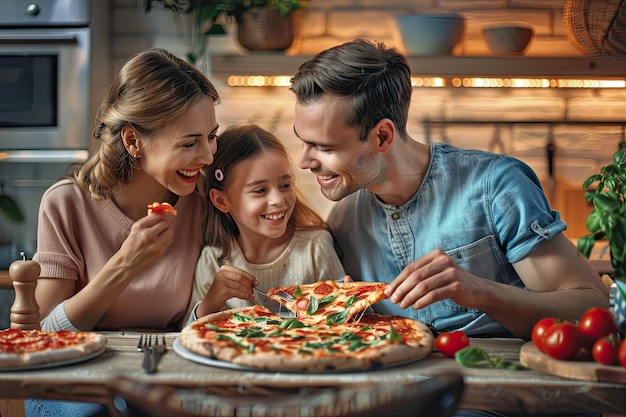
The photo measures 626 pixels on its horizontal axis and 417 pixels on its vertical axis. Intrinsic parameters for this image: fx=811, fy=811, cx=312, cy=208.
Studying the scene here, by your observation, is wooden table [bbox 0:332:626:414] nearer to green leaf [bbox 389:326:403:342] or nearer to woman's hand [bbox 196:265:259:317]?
green leaf [bbox 389:326:403:342]

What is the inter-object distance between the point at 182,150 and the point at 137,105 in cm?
19

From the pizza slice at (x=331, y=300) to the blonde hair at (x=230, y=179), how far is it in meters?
0.44

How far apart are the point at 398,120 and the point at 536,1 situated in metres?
2.07

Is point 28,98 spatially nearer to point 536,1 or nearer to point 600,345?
point 536,1

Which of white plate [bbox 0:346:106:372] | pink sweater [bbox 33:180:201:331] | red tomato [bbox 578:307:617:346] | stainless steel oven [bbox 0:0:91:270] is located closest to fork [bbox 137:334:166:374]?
white plate [bbox 0:346:106:372]

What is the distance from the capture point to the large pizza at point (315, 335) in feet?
4.89

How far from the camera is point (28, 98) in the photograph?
3574mm

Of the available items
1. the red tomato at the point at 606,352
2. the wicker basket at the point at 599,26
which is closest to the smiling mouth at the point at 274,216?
the red tomato at the point at 606,352

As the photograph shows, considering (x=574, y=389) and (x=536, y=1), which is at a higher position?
(x=536, y=1)

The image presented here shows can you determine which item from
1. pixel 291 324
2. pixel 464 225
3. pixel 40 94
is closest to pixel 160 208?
pixel 291 324

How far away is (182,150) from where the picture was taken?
7.63 ft

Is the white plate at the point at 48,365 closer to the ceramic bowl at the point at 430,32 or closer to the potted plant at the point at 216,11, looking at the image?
the potted plant at the point at 216,11

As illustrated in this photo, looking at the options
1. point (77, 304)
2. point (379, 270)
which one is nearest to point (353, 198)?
point (379, 270)

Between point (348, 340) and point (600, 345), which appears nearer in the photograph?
point (600, 345)
